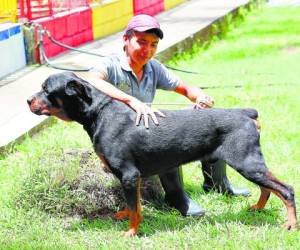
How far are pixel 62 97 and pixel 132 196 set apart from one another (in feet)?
2.73

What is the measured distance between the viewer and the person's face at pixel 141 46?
5.02m

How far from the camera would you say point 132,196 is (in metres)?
4.83

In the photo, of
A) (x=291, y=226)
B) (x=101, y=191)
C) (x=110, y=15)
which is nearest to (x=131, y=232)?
(x=101, y=191)

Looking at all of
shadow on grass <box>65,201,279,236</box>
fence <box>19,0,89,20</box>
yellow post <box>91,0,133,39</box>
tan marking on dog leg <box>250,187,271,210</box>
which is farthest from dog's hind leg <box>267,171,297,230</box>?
yellow post <box>91,0,133,39</box>

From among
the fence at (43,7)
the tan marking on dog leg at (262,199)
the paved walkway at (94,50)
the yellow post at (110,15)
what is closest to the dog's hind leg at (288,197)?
the tan marking on dog leg at (262,199)

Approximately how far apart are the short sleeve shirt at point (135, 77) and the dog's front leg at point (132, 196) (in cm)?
75

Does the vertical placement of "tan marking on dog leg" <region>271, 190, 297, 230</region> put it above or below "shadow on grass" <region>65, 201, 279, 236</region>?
above

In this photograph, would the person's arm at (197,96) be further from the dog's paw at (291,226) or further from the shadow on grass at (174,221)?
the dog's paw at (291,226)

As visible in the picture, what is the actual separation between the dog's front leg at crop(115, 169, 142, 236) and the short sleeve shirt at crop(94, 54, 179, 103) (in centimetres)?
75

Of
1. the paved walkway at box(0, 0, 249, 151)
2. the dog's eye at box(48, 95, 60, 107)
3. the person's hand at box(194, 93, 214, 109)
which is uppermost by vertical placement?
the dog's eye at box(48, 95, 60, 107)

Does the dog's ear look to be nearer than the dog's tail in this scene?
Yes

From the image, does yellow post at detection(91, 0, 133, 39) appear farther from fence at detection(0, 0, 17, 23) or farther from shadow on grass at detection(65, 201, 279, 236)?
shadow on grass at detection(65, 201, 279, 236)

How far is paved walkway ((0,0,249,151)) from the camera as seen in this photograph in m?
7.53

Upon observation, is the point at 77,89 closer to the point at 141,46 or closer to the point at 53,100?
the point at 53,100
